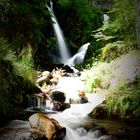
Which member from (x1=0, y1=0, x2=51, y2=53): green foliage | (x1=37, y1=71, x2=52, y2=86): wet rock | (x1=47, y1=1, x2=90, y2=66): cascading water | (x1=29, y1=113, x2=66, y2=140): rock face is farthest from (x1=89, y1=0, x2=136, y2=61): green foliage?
(x1=29, y1=113, x2=66, y2=140): rock face

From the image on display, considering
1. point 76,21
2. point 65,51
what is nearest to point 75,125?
point 65,51

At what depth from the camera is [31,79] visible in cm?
959

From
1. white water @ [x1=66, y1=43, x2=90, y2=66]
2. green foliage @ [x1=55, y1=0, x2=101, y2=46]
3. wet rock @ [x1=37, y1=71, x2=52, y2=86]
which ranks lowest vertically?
wet rock @ [x1=37, y1=71, x2=52, y2=86]

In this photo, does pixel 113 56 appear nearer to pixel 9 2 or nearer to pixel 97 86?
pixel 97 86

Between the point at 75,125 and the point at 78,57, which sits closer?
the point at 75,125

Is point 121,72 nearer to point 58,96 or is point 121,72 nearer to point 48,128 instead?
point 58,96

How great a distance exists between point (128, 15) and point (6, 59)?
3934mm

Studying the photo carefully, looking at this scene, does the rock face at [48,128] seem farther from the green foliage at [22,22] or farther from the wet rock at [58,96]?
the green foliage at [22,22]

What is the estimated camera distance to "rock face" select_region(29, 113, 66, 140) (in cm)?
662

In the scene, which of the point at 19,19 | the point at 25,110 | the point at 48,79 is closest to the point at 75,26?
the point at 19,19

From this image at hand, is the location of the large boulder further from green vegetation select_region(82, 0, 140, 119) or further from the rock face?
the rock face

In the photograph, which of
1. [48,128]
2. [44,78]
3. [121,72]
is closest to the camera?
[48,128]

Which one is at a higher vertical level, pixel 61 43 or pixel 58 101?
pixel 61 43

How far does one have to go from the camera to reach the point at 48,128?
6680 mm
